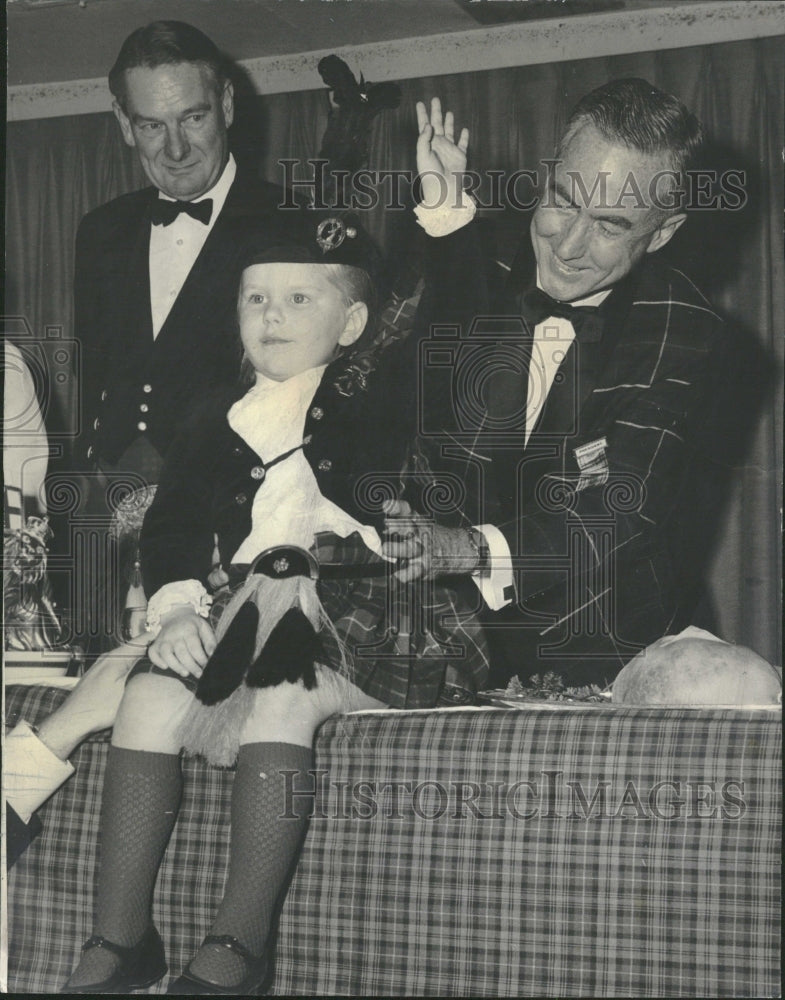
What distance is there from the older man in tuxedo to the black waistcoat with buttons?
0.09m

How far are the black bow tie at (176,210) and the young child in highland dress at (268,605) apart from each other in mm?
189

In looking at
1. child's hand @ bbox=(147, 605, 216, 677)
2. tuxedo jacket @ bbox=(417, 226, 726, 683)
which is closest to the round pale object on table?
tuxedo jacket @ bbox=(417, 226, 726, 683)

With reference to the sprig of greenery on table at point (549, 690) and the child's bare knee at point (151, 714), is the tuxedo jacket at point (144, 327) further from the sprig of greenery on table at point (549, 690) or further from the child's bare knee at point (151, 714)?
the sprig of greenery on table at point (549, 690)

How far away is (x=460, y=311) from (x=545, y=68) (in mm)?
693

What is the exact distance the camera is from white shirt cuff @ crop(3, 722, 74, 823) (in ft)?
10.4

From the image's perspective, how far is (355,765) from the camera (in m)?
2.96

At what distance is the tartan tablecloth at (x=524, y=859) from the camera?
2705 millimetres

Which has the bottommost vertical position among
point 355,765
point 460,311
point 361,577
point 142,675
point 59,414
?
point 355,765

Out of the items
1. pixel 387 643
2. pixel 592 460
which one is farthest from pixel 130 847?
pixel 592 460

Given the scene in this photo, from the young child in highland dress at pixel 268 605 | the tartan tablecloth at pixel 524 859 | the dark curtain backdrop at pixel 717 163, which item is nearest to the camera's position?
the tartan tablecloth at pixel 524 859

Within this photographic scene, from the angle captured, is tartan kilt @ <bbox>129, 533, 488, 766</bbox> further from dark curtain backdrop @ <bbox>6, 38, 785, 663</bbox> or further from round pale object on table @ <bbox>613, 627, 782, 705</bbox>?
dark curtain backdrop @ <bbox>6, 38, 785, 663</bbox>

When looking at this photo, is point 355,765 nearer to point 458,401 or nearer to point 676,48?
point 458,401

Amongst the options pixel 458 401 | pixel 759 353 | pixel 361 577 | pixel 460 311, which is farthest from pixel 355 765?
pixel 759 353

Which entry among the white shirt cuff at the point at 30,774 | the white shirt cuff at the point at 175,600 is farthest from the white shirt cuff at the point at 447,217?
the white shirt cuff at the point at 30,774
